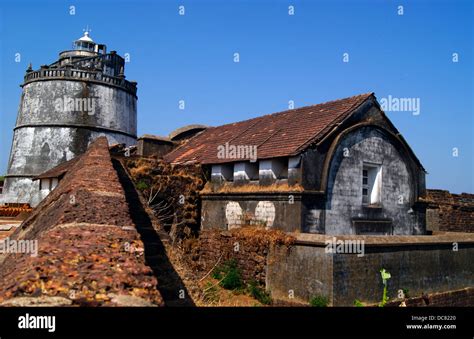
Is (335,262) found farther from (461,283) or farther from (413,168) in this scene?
(413,168)

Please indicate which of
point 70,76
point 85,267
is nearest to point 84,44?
point 70,76

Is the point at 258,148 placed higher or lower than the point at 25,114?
lower

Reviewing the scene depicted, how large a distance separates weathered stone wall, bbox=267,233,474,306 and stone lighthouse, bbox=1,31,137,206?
18122 mm

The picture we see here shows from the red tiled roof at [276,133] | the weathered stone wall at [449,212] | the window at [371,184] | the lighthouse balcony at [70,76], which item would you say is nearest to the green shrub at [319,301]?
the red tiled roof at [276,133]

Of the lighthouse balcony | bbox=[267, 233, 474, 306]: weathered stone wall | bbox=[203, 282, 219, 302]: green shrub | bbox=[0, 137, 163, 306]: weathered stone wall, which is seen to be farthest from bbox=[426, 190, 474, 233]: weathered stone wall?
the lighthouse balcony

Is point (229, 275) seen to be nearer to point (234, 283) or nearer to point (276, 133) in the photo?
point (234, 283)

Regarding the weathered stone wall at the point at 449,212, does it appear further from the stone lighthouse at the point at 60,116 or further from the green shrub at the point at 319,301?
the stone lighthouse at the point at 60,116

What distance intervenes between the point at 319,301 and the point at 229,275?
3.57m

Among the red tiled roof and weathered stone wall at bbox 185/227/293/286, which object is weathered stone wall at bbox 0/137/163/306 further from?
the red tiled roof

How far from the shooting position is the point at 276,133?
1543 centimetres

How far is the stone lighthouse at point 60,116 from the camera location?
85.1ft
